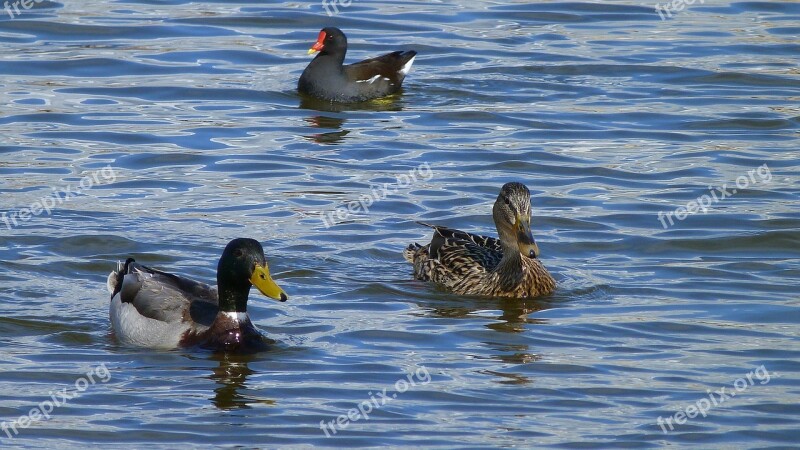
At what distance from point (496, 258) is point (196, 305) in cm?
293

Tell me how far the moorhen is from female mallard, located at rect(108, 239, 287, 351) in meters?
8.42

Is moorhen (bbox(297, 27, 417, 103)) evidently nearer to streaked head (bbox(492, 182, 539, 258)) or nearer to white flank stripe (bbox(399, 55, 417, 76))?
white flank stripe (bbox(399, 55, 417, 76))

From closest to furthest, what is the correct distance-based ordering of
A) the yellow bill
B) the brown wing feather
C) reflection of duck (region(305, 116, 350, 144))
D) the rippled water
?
the rippled water, the yellow bill, reflection of duck (region(305, 116, 350, 144)), the brown wing feather

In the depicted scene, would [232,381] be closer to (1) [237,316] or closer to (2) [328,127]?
(1) [237,316]

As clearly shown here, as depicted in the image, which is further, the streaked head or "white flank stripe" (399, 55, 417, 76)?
"white flank stripe" (399, 55, 417, 76)

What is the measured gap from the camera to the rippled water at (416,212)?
9.68 m

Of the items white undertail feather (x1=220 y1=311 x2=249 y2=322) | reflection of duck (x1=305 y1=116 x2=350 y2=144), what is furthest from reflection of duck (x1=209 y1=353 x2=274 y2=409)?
reflection of duck (x1=305 y1=116 x2=350 y2=144)

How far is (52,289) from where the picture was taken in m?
12.1

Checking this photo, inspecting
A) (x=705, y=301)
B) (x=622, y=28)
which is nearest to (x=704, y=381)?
(x=705, y=301)

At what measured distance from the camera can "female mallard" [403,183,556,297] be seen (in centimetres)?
1250

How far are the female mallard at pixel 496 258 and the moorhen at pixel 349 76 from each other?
6.49 meters

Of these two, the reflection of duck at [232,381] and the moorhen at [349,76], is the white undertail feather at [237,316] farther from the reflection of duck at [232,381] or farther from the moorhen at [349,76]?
the moorhen at [349,76]

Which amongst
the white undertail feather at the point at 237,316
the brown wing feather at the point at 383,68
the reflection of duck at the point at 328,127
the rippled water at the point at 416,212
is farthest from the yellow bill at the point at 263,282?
the brown wing feather at the point at 383,68

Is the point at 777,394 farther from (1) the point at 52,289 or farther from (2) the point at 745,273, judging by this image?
(1) the point at 52,289
